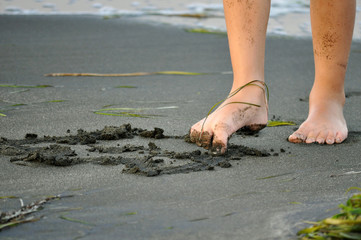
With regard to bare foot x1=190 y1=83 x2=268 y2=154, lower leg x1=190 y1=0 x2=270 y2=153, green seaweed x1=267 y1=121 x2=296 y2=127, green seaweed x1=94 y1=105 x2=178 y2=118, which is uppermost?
lower leg x1=190 y1=0 x2=270 y2=153

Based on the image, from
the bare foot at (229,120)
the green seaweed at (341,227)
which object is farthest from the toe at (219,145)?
the green seaweed at (341,227)

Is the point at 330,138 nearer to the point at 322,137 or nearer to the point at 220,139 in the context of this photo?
the point at 322,137

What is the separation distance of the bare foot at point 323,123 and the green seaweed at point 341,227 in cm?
110

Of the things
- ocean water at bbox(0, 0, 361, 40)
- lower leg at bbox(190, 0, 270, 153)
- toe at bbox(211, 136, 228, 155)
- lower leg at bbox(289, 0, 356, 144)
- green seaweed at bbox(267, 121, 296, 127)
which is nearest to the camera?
toe at bbox(211, 136, 228, 155)

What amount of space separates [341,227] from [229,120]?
3.50 feet

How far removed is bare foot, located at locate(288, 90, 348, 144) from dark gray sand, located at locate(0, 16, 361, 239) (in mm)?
67

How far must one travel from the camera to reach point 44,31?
5520 mm

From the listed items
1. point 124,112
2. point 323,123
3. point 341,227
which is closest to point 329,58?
point 323,123

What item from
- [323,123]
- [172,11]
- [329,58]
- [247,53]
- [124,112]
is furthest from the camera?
[172,11]

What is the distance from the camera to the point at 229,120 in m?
2.25

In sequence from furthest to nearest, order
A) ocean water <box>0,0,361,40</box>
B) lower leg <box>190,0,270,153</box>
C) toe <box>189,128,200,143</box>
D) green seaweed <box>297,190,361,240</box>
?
ocean water <box>0,0,361,40</box> → lower leg <box>190,0,270,153</box> → toe <box>189,128,200,143</box> → green seaweed <box>297,190,361,240</box>

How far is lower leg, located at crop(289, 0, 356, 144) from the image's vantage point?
2559 mm

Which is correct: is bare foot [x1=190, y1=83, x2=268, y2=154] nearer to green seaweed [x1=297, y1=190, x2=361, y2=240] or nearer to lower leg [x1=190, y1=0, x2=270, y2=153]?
lower leg [x1=190, y1=0, x2=270, y2=153]

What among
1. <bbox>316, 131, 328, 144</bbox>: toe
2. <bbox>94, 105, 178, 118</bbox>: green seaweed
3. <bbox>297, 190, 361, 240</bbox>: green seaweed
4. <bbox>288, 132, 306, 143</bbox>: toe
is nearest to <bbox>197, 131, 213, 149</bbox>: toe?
<bbox>288, 132, 306, 143</bbox>: toe
